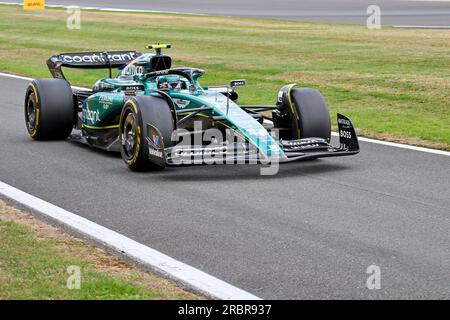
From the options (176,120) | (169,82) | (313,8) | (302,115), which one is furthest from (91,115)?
(313,8)

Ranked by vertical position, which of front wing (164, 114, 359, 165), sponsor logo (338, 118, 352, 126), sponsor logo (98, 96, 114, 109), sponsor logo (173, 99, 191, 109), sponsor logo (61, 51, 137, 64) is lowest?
front wing (164, 114, 359, 165)

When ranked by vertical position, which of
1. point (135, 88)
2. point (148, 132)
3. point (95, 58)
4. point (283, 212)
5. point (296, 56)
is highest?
point (95, 58)

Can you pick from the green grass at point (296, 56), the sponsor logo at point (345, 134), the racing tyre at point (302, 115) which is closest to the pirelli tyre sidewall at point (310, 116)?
the racing tyre at point (302, 115)

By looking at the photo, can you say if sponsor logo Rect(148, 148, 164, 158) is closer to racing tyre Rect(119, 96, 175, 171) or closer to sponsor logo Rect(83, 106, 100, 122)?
racing tyre Rect(119, 96, 175, 171)

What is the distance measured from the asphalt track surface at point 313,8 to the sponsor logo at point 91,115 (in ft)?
67.3

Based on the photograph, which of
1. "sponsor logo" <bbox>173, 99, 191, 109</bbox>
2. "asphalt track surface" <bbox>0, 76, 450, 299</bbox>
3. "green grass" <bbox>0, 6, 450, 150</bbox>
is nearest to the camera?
"asphalt track surface" <bbox>0, 76, 450, 299</bbox>

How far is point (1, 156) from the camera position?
1214 cm

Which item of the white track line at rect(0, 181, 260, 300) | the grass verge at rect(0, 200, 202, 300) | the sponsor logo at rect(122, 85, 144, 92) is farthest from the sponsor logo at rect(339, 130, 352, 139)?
the grass verge at rect(0, 200, 202, 300)

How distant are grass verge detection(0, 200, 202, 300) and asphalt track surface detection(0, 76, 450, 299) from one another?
0.47 meters

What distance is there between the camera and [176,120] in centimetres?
1105

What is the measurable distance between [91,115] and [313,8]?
90.7 ft

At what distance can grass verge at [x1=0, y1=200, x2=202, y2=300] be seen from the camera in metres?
6.52

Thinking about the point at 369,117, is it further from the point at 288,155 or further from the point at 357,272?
the point at 357,272

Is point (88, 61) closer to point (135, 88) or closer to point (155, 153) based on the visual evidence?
point (135, 88)
